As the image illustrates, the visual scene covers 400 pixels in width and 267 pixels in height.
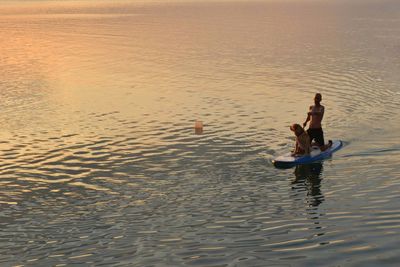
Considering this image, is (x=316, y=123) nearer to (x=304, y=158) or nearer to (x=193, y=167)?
(x=304, y=158)

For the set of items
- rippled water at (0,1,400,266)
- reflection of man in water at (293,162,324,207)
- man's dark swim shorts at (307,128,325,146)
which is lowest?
reflection of man in water at (293,162,324,207)

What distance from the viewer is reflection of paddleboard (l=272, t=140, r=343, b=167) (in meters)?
25.5

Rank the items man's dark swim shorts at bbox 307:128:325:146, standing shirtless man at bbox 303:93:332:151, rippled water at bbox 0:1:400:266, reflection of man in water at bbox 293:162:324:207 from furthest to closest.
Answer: man's dark swim shorts at bbox 307:128:325:146 → standing shirtless man at bbox 303:93:332:151 → reflection of man in water at bbox 293:162:324:207 → rippled water at bbox 0:1:400:266

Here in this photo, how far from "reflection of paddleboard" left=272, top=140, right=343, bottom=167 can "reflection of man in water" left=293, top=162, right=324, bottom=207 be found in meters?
0.22

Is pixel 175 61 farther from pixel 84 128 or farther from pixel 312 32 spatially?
pixel 312 32

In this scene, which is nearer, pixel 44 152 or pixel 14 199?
pixel 14 199

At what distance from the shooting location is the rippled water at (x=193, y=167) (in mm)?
17781

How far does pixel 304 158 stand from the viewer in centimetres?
2592

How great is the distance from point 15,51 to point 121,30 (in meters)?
29.5

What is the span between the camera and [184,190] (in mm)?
23125

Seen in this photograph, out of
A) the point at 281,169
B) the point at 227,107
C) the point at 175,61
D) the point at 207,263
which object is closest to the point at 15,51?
the point at 175,61

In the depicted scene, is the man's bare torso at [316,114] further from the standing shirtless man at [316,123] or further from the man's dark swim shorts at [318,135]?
the man's dark swim shorts at [318,135]

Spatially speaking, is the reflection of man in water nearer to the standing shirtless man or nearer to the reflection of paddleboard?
the reflection of paddleboard

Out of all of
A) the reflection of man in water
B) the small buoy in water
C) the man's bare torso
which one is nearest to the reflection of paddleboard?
the reflection of man in water
